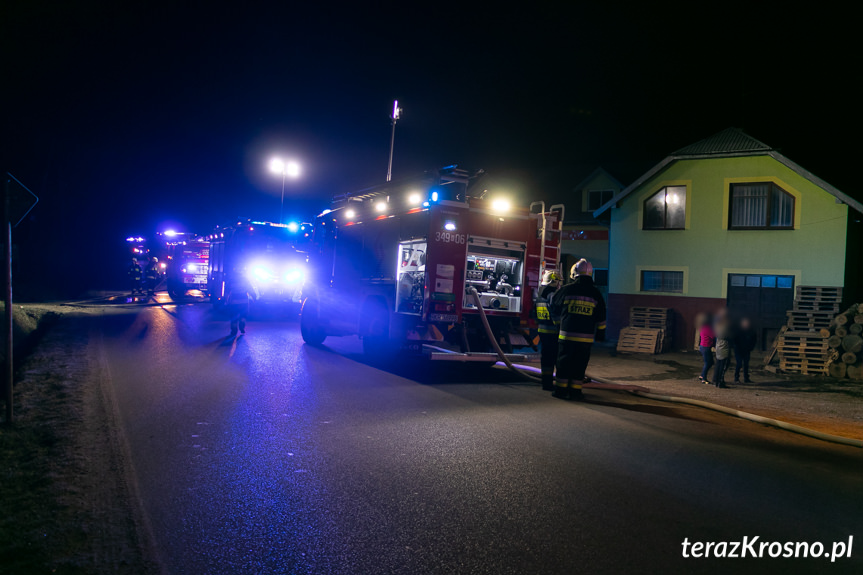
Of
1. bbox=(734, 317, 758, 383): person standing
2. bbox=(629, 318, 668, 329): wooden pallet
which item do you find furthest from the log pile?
bbox=(629, 318, 668, 329): wooden pallet

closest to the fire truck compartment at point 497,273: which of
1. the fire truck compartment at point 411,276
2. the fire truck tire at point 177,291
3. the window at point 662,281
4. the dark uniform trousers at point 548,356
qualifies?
the fire truck compartment at point 411,276

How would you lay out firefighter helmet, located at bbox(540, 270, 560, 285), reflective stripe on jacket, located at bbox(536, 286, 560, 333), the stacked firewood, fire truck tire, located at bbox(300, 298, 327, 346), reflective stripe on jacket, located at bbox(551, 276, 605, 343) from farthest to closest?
fire truck tire, located at bbox(300, 298, 327, 346), the stacked firewood, firefighter helmet, located at bbox(540, 270, 560, 285), reflective stripe on jacket, located at bbox(536, 286, 560, 333), reflective stripe on jacket, located at bbox(551, 276, 605, 343)

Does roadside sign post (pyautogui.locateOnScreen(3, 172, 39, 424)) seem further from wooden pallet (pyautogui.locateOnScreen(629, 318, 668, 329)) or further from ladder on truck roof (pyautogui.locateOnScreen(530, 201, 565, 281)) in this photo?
wooden pallet (pyautogui.locateOnScreen(629, 318, 668, 329))

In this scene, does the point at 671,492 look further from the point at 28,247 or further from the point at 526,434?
the point at 28,247

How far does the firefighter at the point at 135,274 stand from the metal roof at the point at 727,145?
23942mm

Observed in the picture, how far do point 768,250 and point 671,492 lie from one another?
1600 centimetres

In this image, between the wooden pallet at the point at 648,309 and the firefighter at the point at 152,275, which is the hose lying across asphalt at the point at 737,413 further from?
the firefighter at the point at 152,275

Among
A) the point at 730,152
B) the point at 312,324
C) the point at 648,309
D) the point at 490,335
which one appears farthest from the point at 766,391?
the point at 730,152

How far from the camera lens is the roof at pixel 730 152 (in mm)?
17294

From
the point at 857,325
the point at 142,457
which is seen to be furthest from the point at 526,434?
the point at 857,325

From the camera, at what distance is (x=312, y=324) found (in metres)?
13.9

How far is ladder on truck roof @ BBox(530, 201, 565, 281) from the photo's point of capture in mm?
11070

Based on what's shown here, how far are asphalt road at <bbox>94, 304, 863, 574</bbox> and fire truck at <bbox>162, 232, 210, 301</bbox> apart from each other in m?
19.6

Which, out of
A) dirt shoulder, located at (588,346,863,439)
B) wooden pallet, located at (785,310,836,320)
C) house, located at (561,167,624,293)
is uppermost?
house, located at (561,167,624,293)
